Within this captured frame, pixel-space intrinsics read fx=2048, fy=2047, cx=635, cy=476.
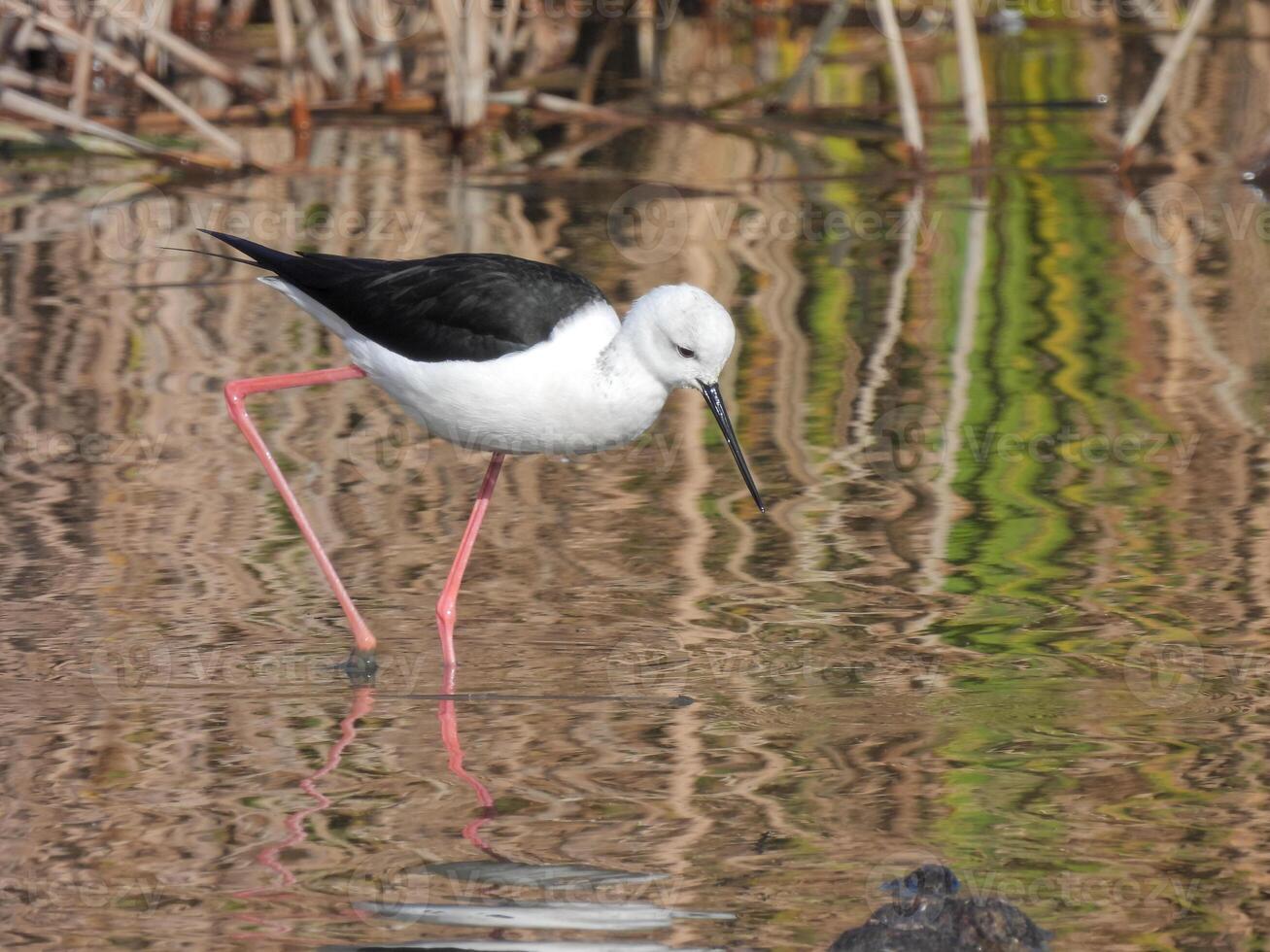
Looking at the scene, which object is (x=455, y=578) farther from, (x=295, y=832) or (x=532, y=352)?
(x=295, y=832)

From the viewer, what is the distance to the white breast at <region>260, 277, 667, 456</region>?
16.6 feet

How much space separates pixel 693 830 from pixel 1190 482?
2.93 m

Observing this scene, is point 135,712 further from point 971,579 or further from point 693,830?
point 971,579

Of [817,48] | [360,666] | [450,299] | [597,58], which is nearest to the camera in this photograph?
[360,666]

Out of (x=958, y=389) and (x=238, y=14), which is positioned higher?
(x=238, y=14)

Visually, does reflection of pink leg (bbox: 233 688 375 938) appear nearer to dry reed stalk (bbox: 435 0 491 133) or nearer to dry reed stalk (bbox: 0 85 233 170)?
dry reed stalk (bbox: 0 85 233 170)

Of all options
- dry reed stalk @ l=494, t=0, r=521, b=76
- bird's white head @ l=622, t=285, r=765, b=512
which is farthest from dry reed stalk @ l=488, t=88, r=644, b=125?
bird's white head @ l=622, t=285, r=765, b=512

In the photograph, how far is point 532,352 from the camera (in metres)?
5.11

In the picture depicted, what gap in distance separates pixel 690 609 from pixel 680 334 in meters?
0.95

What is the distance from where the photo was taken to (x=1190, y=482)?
655cm

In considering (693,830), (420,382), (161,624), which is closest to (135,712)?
(161,624)

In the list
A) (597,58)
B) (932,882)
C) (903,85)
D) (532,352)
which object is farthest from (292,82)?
(932,882)

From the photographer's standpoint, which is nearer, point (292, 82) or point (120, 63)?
point (120, 63)

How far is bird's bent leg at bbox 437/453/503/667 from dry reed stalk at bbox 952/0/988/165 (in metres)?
4.96
